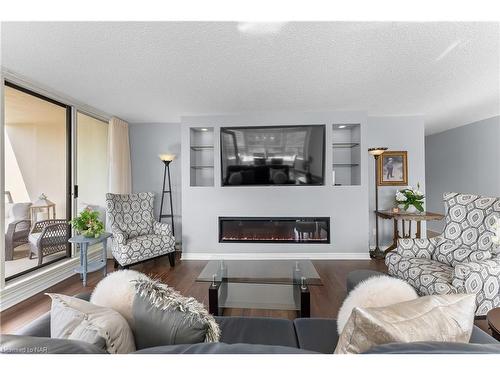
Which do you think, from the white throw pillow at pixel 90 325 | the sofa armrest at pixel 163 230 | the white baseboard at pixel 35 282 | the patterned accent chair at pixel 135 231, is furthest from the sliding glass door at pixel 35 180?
the white throw pillow at pixel 90 325

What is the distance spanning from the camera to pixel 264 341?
45.7 inches

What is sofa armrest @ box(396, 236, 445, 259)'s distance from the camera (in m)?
2.39

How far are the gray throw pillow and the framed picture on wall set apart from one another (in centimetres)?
409

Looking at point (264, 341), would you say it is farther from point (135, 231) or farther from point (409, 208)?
point (409, 208)

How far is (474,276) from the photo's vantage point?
1.73m

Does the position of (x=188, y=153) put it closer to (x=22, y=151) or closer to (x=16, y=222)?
(x=22, y=151)

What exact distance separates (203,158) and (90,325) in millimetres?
3520

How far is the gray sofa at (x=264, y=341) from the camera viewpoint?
607 millimetres

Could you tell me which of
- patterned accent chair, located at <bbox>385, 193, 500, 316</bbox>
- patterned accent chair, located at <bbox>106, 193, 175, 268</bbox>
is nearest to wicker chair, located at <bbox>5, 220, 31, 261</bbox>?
patterned accent chair, located at <bbox>106, 193, 175, 268</bbox>

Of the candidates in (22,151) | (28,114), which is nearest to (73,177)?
(22,151)

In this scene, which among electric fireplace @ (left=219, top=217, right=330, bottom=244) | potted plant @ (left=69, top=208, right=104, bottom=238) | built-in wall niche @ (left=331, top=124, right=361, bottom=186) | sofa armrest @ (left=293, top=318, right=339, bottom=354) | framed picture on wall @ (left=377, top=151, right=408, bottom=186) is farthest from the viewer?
framed picture on wall @ (left=377, top=151, right=408, bottom=186)

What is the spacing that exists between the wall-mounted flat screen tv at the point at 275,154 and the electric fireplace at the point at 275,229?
61 centimetres

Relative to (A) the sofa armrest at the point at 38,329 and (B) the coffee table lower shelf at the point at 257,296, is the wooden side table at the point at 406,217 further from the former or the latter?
(A) the sofa armrest at the point at 38,329

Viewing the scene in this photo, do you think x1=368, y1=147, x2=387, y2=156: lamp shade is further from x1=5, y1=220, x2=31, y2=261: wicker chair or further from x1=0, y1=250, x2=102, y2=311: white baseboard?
x1=5, y1=220, x2=31, y2=261: wicker chair
